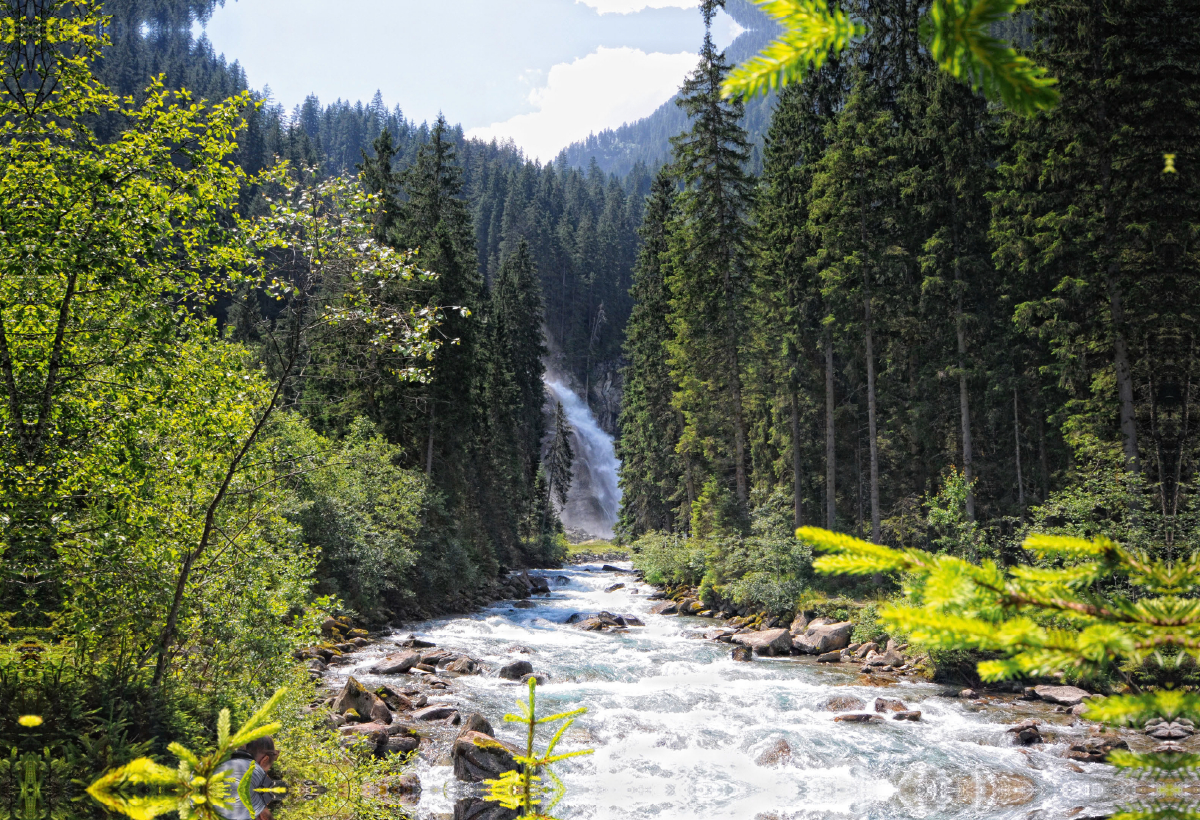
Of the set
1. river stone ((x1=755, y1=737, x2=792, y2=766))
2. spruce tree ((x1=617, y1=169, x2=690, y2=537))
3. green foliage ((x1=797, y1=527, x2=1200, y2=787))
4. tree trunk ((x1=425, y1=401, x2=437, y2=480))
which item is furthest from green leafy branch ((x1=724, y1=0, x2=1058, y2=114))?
spruce tree ((x1=617, y1=169, x2=690, y2=537))

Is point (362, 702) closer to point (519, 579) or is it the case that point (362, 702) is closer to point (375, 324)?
point (375, 324)

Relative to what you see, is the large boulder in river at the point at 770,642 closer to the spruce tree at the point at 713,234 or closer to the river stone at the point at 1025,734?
the river stone at the point at 1025,734

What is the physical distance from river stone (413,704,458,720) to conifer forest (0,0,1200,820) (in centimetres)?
22

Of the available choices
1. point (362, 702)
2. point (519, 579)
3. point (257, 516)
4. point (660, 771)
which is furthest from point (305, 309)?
point (519, 579)

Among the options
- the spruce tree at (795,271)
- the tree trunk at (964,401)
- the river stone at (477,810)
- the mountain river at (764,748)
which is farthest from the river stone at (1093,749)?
the spruce tree at (795,271)

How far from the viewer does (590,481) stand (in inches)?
3137

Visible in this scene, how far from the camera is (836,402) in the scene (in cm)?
Result: 3150

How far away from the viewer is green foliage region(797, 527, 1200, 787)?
1188 mm

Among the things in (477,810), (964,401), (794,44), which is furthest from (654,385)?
(794,44)

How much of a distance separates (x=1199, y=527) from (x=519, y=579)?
2593cm

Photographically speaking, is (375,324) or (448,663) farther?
(448,663)

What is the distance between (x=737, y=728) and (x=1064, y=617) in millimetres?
11468

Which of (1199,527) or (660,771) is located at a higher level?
(1199,527)

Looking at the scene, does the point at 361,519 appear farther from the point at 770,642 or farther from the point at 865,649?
the point at 865,649
